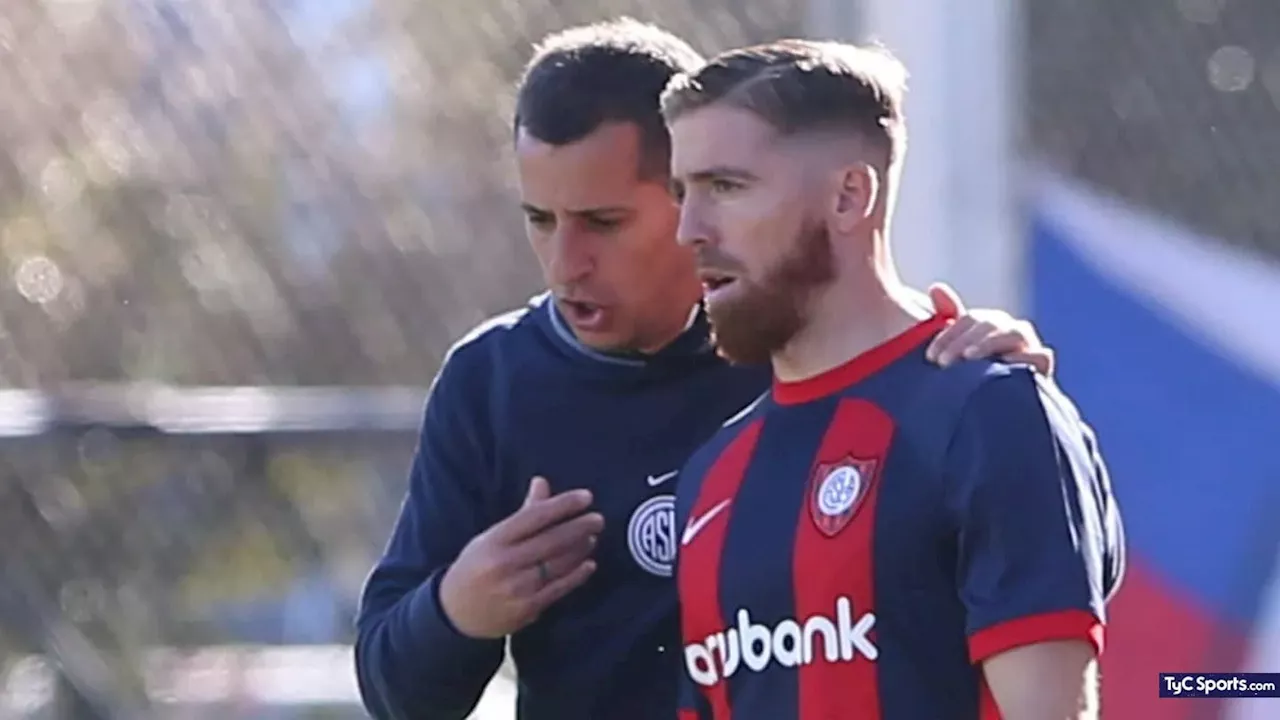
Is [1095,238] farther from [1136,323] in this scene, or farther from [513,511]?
[513,511]

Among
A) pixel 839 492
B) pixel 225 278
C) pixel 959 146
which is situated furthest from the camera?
pixel 225 278

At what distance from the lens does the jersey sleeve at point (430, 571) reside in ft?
5.85

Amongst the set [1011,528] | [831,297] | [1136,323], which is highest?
[831,297]

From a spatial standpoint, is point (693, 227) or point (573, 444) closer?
point (693, 227)

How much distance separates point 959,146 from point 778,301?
3.58 ft

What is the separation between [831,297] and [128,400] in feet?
5.25

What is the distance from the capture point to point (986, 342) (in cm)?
155

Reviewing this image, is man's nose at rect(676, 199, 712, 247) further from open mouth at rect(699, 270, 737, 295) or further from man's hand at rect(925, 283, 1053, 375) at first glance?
man's hand at rect(925, 283, 1053, 375)

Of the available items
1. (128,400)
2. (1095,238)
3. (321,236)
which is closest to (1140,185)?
(1095,238)

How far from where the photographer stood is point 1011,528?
1433mm

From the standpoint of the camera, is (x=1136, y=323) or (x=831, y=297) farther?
(x=1136, y=323)

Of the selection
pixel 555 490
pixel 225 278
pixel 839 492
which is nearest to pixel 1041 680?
pixel 839 492

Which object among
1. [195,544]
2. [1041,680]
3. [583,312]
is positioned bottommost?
[195,544]

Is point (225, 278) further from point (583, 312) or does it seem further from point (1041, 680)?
point (1041, 680)
